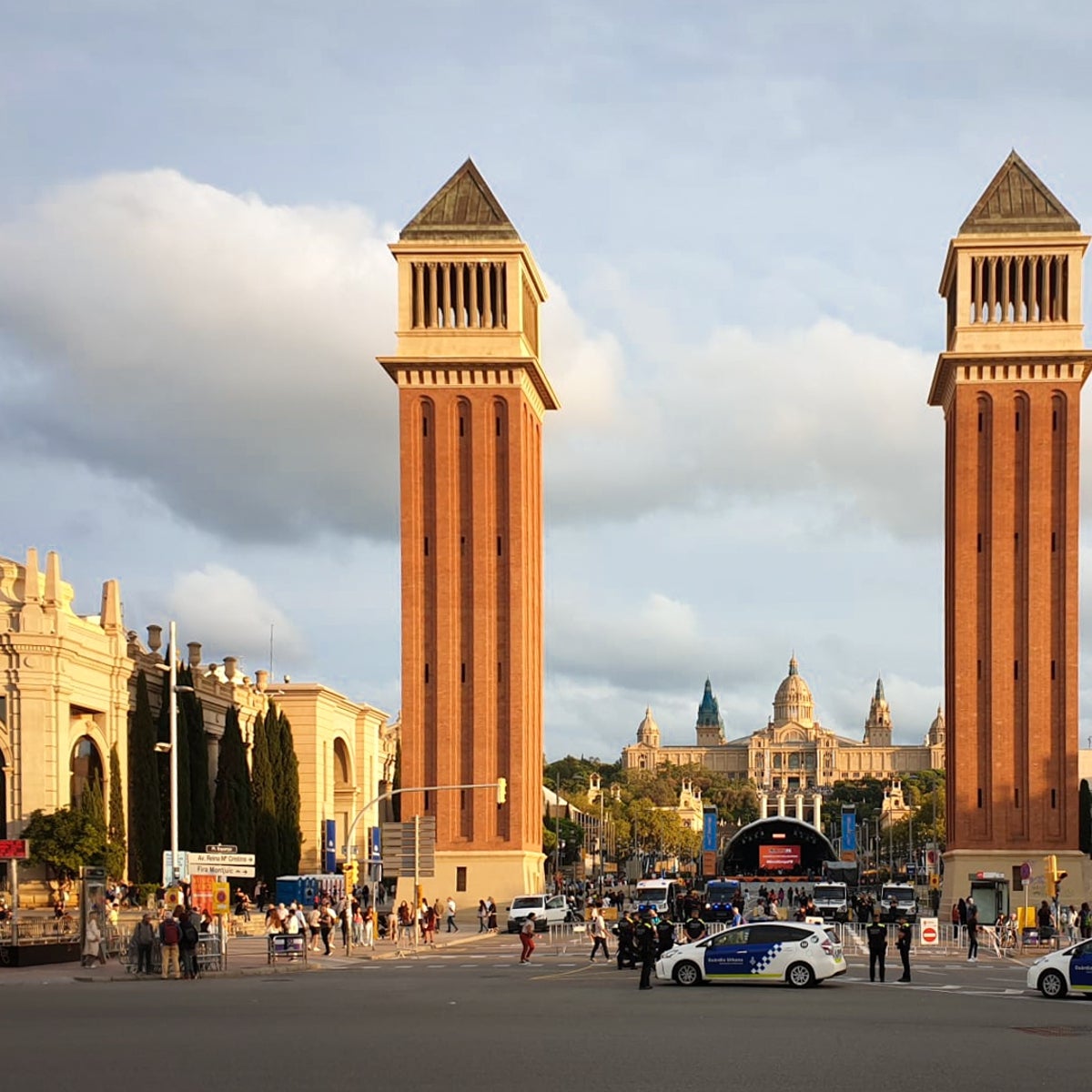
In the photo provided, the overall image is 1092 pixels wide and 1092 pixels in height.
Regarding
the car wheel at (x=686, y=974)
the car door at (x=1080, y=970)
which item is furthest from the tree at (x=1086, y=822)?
the car door at (x=1080, y=970)

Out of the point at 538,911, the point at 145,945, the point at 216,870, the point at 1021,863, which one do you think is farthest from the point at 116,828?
the point at 1021,863

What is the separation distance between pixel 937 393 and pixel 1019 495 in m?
8.29

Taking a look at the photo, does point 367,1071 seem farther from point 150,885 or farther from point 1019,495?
point 1019,495

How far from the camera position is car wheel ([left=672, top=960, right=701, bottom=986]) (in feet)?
137

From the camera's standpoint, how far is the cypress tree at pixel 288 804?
87625 mm

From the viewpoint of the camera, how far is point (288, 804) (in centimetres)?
8881

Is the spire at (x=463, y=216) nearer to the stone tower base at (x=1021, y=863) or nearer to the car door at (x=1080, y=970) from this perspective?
the stone tower base at (x=1021, y=863)

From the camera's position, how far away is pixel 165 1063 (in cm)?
2328

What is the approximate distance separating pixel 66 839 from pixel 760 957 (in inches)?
1146

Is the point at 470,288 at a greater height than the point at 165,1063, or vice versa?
the point at 470,288

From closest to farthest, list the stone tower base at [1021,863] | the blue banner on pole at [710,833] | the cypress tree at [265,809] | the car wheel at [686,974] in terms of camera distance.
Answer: the car wheel at [686,974] → the stone tower base at [1021,863] → the cypress tree at [265,809] → the blue banner on pole at [710,833]

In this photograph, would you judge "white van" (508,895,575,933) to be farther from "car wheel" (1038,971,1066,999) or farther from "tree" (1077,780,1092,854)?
"car wheel" (1038,971,1066,999)

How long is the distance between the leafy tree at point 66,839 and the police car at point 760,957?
26601mm

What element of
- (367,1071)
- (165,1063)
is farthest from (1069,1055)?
(165,1063)
